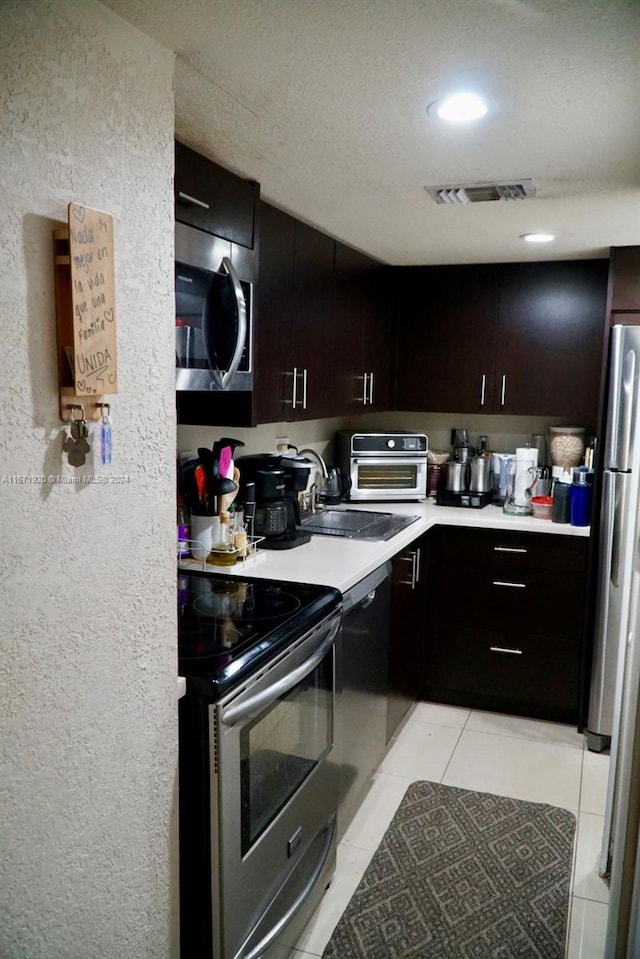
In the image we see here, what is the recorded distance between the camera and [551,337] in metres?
3.49

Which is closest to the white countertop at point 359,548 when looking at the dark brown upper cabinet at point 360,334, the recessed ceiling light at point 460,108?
the dark brown upper cabinet at point 360,334

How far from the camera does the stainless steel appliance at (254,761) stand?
5.07 feet

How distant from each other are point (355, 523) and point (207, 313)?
1551 mm

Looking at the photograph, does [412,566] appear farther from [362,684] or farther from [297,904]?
[297,904]

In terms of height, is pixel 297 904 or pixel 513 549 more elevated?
pixel 513 549

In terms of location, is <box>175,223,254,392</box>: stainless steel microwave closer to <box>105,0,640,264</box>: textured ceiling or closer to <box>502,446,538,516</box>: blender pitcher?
<box>105,0,640,264</box>: textured ceiling

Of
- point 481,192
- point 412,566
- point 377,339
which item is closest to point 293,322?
point 481,192

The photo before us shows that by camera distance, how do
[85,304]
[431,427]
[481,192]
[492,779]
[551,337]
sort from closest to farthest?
[85,304] < [481,192] < [492,779] < [551,337] < [431,427]

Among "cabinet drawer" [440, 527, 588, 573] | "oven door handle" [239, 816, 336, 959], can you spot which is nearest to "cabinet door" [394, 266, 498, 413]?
"cabinet drawer" [440, 527, 588, 573]

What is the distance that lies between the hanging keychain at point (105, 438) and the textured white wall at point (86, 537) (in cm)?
2

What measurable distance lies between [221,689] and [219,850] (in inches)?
Result: 14.0

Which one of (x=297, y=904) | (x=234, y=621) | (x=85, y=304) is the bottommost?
(x=297, y=904)

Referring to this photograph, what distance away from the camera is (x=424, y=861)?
2377mm

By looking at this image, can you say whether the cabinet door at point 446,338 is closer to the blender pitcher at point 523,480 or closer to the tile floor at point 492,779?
the blender pitcher at point 523,480
